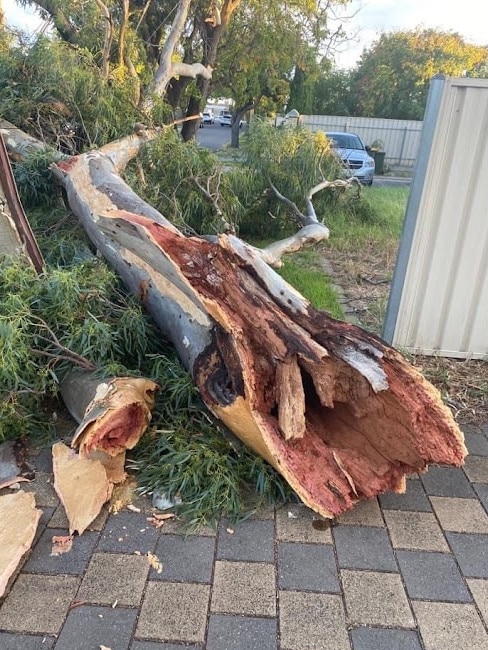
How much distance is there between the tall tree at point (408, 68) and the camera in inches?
1020

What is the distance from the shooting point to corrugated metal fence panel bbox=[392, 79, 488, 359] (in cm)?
317

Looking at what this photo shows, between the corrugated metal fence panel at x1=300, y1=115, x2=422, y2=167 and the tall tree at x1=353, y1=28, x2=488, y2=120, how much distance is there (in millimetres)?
5088

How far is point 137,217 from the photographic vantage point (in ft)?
10.2

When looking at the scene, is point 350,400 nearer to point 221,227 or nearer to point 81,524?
point 81,524

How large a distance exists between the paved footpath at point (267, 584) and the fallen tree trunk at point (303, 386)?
195 mm

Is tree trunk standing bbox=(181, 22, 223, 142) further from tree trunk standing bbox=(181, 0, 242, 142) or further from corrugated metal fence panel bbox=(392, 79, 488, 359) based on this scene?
corrugated metal fence panel bbox=(392, 79, 488, 359)

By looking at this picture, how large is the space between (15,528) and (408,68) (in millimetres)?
29276

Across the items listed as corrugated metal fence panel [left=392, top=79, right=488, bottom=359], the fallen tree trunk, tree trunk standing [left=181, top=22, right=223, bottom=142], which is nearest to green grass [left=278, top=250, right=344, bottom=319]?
corrugated metal fence panel [left=392, top=79, right=488, bottom=359]

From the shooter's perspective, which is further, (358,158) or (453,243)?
(358,158)

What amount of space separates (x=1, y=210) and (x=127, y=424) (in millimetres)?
1706

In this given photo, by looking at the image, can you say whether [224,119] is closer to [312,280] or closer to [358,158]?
[358,158]

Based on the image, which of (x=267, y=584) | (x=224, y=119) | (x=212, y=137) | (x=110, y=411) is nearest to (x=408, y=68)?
(x=212, y=137)

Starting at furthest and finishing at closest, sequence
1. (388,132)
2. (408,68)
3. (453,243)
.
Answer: (408,68)
(388,132)
(453,243)

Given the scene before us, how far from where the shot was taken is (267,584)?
197 centimetres
